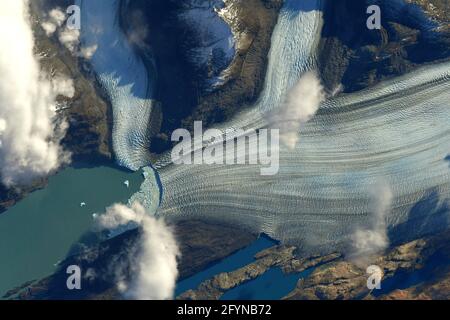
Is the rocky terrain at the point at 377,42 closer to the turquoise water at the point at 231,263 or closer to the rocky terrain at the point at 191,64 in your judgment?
the rocky terrain at the point at 191,64

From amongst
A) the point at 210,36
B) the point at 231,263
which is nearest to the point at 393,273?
the point at 231,263

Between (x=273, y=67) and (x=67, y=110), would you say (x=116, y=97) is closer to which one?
(x=67, y=110)

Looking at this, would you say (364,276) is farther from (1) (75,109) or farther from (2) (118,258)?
(1) (75,109)

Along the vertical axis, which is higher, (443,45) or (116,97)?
(443,45)
